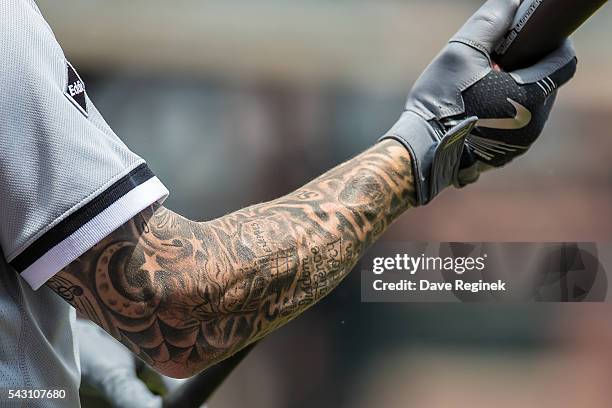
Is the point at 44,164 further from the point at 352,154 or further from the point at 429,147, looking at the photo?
the point at 352,154

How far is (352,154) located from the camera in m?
1.19

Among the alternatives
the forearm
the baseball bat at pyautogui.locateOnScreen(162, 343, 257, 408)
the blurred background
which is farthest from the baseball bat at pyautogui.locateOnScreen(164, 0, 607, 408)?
the baseball bat at pyautogui.locateOnScreen(162, 343, 257, 408)

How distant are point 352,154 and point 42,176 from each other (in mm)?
802

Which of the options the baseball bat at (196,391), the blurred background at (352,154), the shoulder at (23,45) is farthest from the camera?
the blurred background at (352,154)

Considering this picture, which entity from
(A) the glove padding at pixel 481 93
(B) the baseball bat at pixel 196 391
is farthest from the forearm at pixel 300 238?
(B) the baseball bat at pixel 196 391

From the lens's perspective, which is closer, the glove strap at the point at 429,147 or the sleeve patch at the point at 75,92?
the sleeve patch at the point at 75,92

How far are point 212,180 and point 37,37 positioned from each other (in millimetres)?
767

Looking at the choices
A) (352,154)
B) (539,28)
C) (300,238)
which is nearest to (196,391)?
(352,154)

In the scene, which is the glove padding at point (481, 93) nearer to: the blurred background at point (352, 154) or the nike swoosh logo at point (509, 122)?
the nike swoosh logo at point (509, 122)

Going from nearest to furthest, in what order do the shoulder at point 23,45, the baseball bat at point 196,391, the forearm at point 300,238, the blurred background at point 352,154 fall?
the shoulder at point 23,45 → the forearm at point 300,238 → the baseball bat at point 196,391 → the blurred background at point 352,154

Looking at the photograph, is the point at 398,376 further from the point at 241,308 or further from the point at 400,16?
the point at 241,308

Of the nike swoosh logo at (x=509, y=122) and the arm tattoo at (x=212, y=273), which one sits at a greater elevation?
the nike swoosh logo at (x=509, y=122)

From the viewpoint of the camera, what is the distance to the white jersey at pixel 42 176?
1.38ft

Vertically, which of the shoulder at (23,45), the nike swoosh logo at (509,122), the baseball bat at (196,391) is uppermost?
the shoulder at (23,45)
